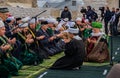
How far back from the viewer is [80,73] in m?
9.92

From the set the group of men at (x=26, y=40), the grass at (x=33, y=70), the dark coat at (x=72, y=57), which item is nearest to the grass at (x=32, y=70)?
the grass at (x=33, y=70)

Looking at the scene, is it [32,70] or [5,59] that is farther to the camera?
[32,70]

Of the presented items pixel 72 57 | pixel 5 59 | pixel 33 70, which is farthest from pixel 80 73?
pixel 5 59

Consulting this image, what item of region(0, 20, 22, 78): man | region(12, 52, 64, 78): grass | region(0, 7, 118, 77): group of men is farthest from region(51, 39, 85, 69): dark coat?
region(0, 20, 22, 78): man

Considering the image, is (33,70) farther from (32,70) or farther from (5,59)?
(5,59)

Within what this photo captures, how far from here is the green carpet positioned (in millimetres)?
9367

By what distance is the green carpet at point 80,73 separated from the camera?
30.7 ft

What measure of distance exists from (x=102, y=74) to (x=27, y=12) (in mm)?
16352

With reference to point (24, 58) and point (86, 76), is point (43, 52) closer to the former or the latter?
point (24, 58)

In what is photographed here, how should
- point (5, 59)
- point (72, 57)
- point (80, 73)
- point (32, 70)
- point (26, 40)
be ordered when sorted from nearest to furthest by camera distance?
point (5, 59)
point (80, 73)
point (32, 70)
point (72, 57)
point (26, 40)

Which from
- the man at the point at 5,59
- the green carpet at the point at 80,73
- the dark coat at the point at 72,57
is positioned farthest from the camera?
Result: the dark coat at the point at 72,57

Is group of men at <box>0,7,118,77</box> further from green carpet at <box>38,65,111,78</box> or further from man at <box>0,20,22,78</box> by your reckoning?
green carpet at <box>38,65,111,78</box>

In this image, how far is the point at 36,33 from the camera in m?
12.3

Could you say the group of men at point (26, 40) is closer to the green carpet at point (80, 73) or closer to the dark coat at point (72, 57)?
the dark coat at point (72, 57)
